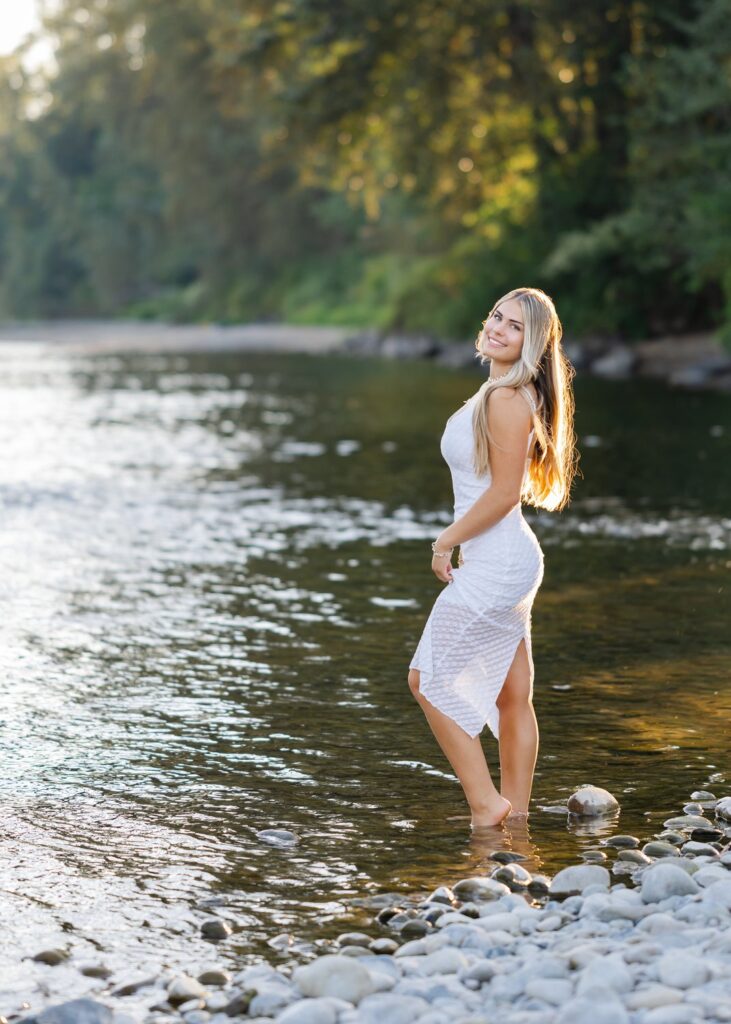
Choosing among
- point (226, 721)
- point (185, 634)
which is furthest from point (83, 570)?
point (226, 721)

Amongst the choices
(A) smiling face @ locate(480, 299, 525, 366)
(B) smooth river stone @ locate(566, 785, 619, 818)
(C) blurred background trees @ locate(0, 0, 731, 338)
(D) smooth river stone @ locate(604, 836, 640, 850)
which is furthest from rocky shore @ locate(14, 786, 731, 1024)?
(C) blurred background trees @ locate(0, 0, 731, 338)

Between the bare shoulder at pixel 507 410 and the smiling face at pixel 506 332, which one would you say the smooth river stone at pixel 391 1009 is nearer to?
the bare shoulder at pixel 507 410

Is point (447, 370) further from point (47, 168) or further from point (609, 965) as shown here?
point (47, 168)

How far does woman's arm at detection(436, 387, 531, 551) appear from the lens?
18.5 ft

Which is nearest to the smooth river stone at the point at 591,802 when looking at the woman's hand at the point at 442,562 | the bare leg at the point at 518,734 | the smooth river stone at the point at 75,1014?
the bare leg at the point at 518,734

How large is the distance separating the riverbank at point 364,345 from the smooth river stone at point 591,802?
23674mm

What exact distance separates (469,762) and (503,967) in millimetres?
1447

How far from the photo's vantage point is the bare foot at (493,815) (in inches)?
240

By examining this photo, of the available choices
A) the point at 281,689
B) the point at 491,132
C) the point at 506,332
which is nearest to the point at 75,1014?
the point at 506,332

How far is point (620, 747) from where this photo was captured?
7316 mm

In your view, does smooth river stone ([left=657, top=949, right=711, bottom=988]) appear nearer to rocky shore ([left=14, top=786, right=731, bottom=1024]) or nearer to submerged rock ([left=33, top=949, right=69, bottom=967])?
rocky shore ([left=14, top=786, right=731, bottom=1024])

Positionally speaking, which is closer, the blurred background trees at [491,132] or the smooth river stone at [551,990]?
the smooth river stone at [551,990]

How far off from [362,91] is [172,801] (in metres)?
30.6

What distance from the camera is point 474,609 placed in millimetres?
5816
